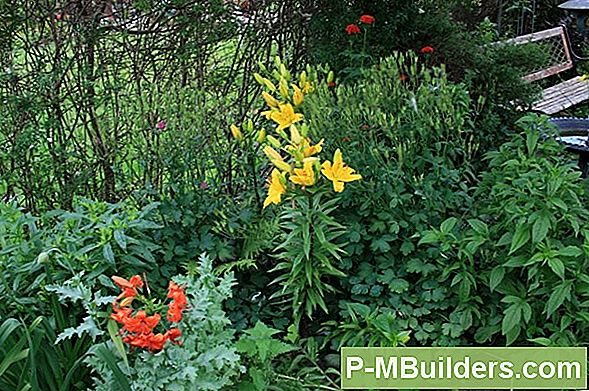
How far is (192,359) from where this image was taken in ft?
6.89

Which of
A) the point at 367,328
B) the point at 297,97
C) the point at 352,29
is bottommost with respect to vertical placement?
the point at 367,328

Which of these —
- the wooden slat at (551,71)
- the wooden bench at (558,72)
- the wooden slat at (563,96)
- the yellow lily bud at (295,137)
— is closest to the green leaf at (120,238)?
the yellow lily bud at (295,137)

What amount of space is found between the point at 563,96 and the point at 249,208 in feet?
14.4

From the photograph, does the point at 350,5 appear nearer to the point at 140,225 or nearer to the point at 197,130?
the point at 197,130

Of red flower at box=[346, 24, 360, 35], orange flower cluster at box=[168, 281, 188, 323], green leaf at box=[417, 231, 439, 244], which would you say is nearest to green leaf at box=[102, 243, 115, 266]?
orange flower cluster at box=[168, 281, 188, 323]

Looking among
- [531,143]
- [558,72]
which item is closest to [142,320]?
[531,143]

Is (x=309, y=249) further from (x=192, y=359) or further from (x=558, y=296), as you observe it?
(x=558, y=296)

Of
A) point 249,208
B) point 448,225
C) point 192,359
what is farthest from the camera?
point 249,208

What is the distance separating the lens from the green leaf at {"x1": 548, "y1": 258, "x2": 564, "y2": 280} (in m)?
2.38

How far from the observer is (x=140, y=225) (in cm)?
256

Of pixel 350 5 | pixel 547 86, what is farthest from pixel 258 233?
pixel 547 86

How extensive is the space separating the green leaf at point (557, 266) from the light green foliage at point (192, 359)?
3.52 feet

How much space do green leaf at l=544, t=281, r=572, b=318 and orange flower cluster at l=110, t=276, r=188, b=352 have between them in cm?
121

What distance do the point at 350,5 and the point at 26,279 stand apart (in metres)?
2.41
